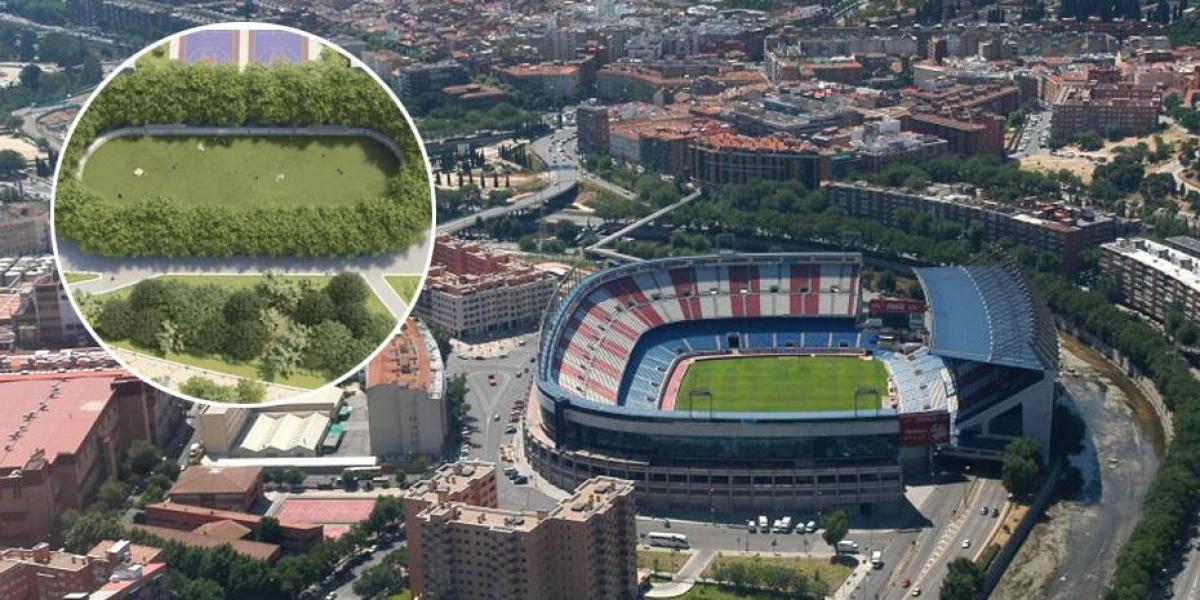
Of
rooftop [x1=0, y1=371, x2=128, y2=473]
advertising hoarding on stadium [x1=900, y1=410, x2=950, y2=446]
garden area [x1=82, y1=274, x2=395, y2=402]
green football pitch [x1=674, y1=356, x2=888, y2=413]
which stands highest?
garden area [x1=82, y1=274, x2=395, y2=402]

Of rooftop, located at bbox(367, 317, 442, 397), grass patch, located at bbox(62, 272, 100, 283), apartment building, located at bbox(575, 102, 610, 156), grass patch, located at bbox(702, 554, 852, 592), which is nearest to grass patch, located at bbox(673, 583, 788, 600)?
grass patch, located at bbox(702, 554, 852, 592)

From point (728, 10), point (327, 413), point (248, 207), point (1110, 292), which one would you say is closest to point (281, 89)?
point (248, 207)

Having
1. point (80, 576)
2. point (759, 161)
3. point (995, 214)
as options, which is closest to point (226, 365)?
point (80, 576)

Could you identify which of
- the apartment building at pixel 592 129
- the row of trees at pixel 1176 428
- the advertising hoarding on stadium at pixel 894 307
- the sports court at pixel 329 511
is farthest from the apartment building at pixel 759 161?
the sports court at pixel 329 511

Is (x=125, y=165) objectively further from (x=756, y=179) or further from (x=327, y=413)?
(x=756, y=179)

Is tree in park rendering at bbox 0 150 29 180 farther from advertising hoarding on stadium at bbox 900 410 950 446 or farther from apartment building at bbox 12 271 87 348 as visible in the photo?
advertising hoarding on stadium at bbox 900 410 950 446

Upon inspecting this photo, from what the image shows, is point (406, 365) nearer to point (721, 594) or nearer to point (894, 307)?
point (721, 594)
